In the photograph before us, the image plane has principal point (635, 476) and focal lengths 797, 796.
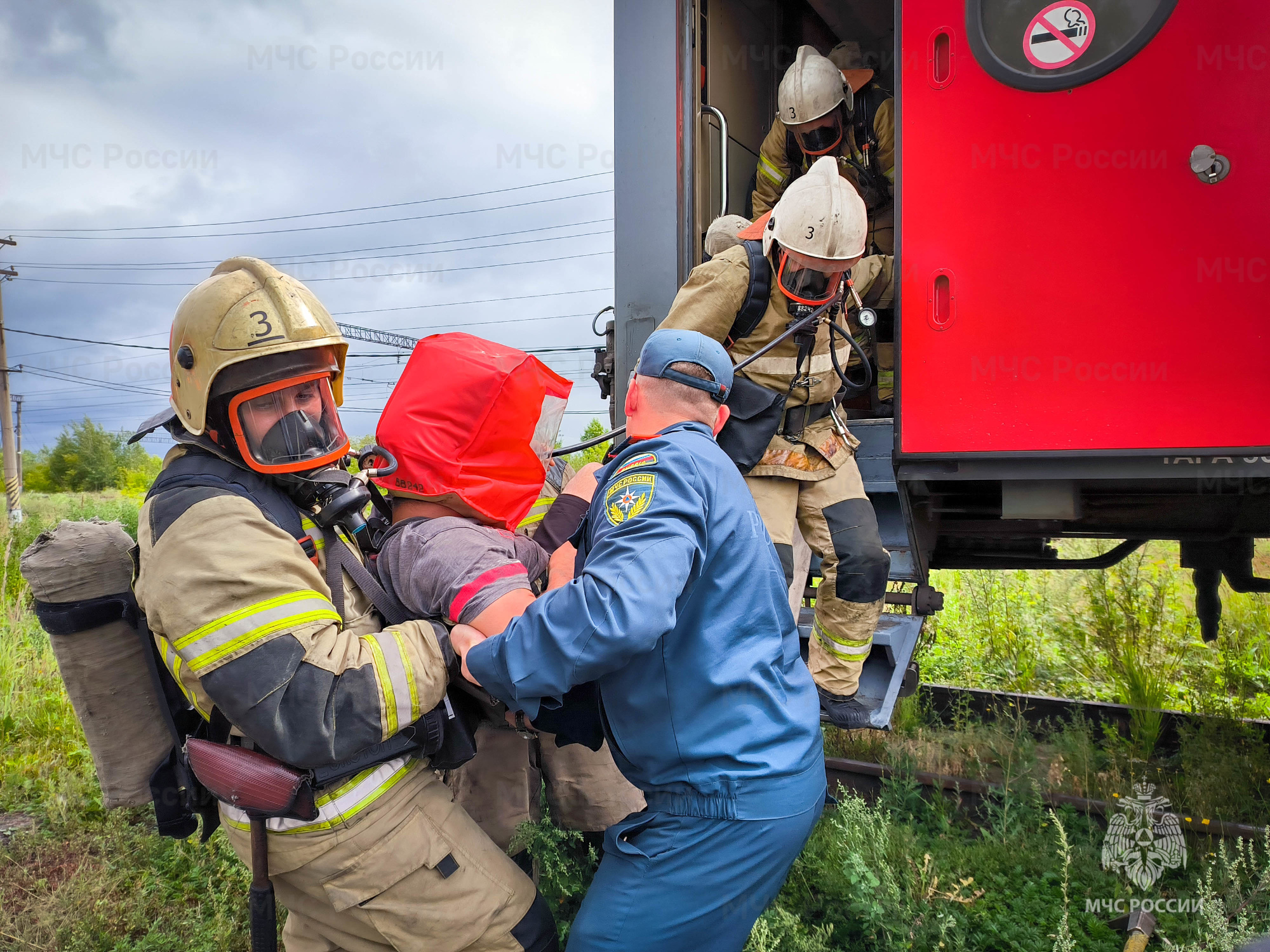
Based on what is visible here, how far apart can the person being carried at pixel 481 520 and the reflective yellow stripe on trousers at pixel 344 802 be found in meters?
0.31

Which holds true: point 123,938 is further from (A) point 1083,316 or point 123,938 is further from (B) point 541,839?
(A) point 1083,316

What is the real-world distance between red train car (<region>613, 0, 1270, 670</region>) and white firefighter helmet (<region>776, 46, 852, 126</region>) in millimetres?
907

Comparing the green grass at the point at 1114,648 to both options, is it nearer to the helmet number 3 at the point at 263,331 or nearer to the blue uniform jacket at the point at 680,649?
the blue uniform jacket at the point at 680,649

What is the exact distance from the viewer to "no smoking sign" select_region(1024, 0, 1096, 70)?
247 centimetres

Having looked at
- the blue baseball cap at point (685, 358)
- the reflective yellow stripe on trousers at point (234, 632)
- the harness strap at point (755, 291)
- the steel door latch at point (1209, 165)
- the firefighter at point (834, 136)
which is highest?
the firefighter at point (834, 136)

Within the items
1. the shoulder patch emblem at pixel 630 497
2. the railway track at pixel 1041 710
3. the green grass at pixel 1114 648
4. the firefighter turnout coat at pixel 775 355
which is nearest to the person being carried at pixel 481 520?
the shoulder patch emblem at pixel 630 497

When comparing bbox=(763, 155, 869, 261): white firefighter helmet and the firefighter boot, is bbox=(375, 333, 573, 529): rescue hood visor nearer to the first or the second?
bbox=(763, 155, 869, 261): white firefighter helmet

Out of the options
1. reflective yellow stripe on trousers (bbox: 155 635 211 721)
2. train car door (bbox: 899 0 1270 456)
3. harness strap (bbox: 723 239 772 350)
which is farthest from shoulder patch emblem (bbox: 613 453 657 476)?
harness strap (bbox: 723 239 772 350)

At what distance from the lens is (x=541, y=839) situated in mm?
2225

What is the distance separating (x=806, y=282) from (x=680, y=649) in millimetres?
1816

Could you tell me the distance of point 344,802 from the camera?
1.66m

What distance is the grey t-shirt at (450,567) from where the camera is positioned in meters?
1.75

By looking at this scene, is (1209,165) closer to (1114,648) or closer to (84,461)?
(1114,648)

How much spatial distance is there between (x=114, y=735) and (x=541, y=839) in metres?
1.10
